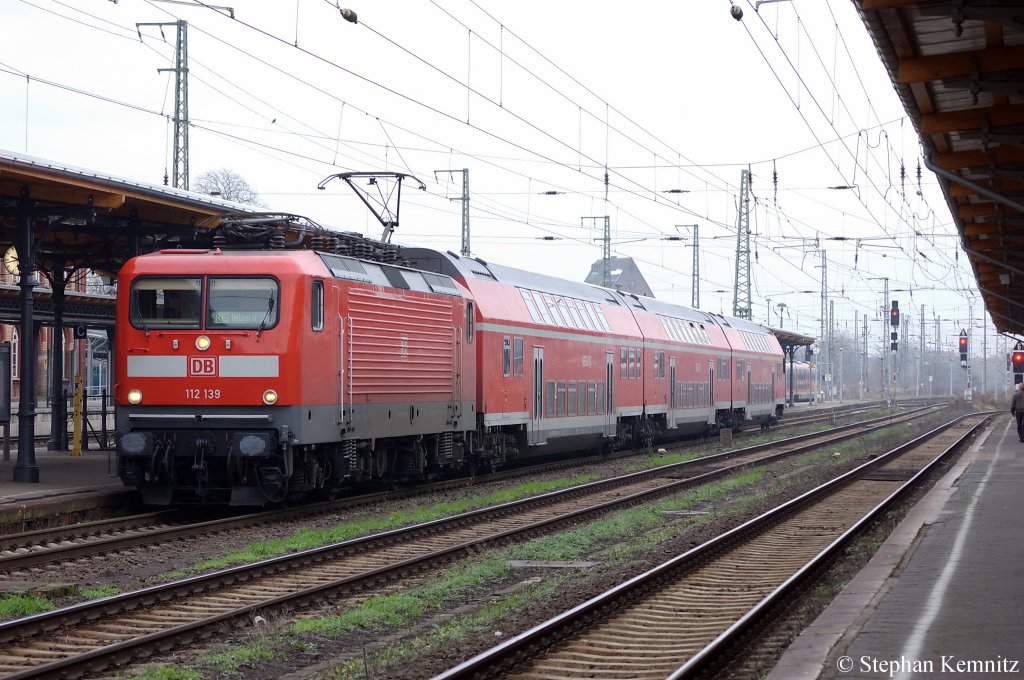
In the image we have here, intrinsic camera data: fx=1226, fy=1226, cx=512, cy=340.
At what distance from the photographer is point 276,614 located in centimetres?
1002

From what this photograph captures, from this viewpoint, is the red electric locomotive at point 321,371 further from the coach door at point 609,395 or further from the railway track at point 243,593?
the coach door at point 609,395

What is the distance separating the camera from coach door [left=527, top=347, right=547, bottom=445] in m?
24.0

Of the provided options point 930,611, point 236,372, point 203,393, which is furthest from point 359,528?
point 930,611

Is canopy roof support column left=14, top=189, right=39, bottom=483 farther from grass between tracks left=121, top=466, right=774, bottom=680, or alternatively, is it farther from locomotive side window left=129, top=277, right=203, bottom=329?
grass between tracks left=121, top=466, right=774, bottom=680

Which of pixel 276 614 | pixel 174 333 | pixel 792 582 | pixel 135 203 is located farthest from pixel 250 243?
pixel 792 582

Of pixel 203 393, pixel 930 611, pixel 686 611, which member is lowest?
pixel 686 611

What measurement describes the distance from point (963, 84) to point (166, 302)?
9955 mm

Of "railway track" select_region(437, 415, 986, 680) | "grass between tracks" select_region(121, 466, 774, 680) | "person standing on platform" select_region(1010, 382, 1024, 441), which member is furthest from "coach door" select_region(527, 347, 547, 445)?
"person standing on platform" select_region(1010, 382, 1024, 441)

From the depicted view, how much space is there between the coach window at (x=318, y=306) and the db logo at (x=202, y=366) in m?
1.36

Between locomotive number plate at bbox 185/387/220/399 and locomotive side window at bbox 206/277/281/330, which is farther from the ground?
locomotive side window at bbox 206/277/281/330

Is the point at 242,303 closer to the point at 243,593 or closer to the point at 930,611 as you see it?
the point at 243,593

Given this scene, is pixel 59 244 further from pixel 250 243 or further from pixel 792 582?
pixel 792 582

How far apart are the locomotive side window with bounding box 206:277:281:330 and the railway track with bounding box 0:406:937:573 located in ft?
8.17

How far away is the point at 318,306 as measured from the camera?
52.6 ft
